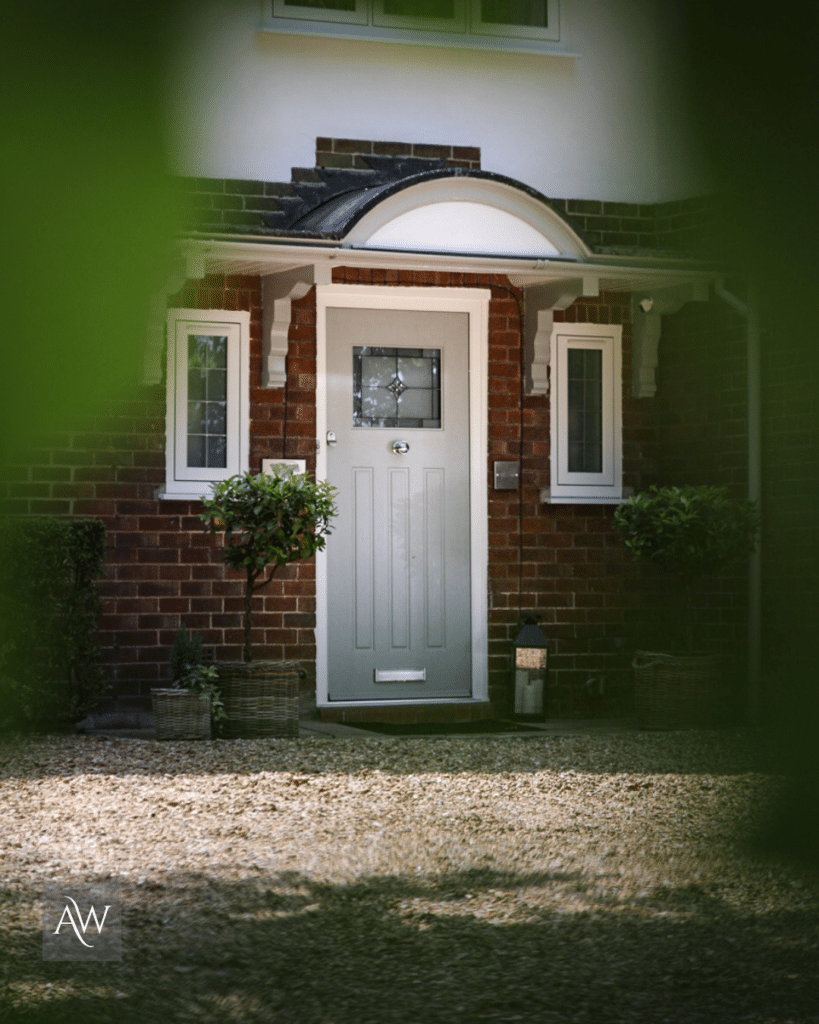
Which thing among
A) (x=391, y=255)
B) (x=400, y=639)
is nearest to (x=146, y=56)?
(x=391, y=255)

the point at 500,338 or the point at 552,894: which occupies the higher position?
the point at 500,338

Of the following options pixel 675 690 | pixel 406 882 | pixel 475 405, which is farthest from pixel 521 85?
pixel 475 405

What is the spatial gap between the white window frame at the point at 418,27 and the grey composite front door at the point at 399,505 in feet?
20.8

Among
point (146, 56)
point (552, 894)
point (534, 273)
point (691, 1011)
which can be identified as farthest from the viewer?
point (534, 273)

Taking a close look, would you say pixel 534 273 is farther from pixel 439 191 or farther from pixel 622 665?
pixel 622 665

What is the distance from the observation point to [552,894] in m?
3.37

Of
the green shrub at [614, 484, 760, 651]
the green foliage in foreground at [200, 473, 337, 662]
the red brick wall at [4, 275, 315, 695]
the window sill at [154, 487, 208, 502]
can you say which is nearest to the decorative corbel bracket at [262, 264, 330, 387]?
the red brick wall at [4, 275, 315, 695]

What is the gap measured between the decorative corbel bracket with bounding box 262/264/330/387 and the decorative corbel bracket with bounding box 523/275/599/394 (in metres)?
1.23

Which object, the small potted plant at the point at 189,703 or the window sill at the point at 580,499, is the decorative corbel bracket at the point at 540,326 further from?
the small potted plant at the point at 189,703

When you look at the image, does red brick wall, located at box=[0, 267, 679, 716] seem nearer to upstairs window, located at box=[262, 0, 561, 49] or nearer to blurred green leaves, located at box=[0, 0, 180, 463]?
upstairs window, located at box=[262, 0, 561, 49]

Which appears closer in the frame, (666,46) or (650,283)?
(666,46)

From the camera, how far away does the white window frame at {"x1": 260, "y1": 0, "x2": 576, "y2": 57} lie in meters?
0.59

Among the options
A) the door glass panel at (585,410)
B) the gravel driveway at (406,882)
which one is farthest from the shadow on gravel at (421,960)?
the door glass panel at (585,410)

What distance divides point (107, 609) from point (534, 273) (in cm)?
274
